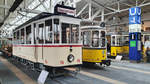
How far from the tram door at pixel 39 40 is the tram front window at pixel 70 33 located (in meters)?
0.96

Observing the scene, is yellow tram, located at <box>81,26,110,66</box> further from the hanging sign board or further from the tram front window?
the hanging sign board

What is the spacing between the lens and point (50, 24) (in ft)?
18.2

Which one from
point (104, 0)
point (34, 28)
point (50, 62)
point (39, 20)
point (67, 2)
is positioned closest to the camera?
point (50, 62)

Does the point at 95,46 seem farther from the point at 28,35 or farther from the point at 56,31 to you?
the point at 28,35

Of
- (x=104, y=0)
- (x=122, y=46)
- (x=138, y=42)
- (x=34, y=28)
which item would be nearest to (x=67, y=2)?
(x=104, y=0)

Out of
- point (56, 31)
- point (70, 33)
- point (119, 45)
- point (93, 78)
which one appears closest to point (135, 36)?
point (119, 45)

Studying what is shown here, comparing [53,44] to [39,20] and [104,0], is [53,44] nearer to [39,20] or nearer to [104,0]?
[39,20]

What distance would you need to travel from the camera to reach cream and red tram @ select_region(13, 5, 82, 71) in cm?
534

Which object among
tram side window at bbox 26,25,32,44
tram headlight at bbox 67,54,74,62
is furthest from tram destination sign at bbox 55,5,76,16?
tram side window at bbox 26,25,32,44

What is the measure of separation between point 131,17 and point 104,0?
619cm

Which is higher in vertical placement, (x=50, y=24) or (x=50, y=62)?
(x=50, y=24)

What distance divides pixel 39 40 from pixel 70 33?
4.57 feet

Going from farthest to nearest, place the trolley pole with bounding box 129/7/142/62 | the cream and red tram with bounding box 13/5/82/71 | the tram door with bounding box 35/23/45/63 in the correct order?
the trolley pole with bounding box 129/7/142/62 < the tram door with bounding box 35/23/45/63 < the cream and red tram with bounding box 13/5/82/71

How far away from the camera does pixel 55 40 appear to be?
213 inches
